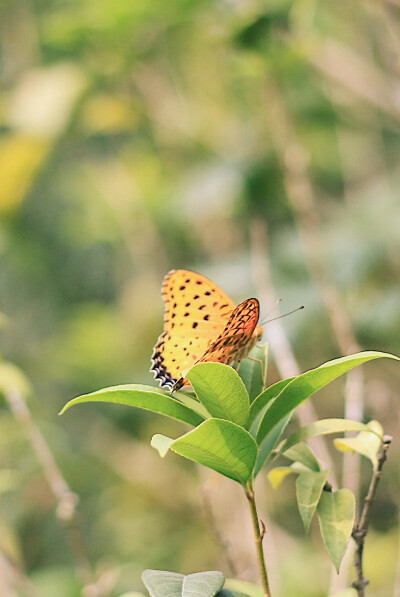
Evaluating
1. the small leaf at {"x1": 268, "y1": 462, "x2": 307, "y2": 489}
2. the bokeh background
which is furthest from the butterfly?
the bokeh background

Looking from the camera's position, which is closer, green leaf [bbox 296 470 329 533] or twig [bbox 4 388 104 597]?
green leaf [bbox 296 470 329 533]

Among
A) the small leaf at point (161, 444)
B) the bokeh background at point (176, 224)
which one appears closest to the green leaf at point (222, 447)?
the small leaf at point (161, 444)

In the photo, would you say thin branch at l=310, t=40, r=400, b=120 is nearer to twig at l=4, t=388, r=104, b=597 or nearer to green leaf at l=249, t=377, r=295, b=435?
twig at l=4, t=388, r=104, b=597

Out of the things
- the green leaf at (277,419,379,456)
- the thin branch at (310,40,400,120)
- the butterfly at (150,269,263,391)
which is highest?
the thin branch at (310,40,400,120)

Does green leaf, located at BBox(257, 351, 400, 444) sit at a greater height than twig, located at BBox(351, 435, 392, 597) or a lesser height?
greater

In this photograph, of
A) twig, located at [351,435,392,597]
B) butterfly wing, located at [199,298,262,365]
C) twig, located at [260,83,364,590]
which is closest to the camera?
twig, located at [351,435,392,597]

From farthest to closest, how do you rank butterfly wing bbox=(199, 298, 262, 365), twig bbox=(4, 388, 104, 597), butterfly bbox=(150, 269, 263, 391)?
1. twig bbox=(4, 388, 104, 597)
2. butterfly bbox=(150, 269, 263, 391)
3. butterfly wing bbox=(199, 298, 262, 365)

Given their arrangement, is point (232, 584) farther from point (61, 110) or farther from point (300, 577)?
point (61, 110)

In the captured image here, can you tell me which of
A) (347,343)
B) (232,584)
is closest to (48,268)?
(347,343)
